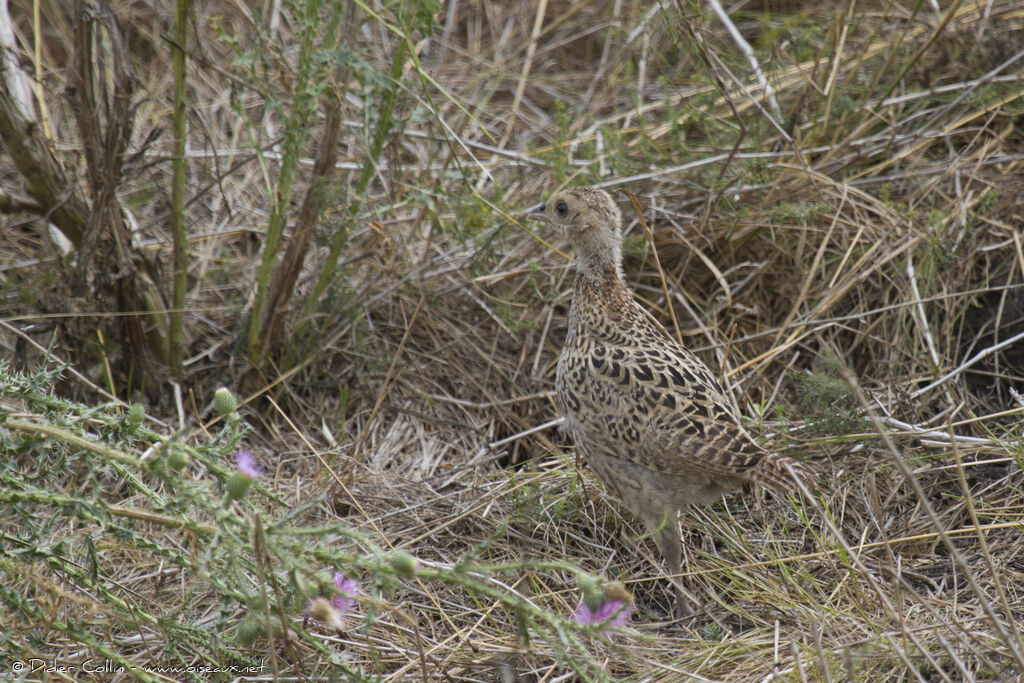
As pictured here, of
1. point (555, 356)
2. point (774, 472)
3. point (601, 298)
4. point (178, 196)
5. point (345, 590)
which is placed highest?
point (178, 196)

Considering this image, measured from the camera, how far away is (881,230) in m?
4.78

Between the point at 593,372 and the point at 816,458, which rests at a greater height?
the point at 593,372

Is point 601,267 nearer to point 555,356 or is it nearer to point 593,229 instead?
point 593,229

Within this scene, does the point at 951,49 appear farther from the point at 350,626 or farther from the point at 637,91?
the point at 350,626

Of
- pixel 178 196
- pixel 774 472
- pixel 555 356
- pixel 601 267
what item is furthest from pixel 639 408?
pixel 178 196

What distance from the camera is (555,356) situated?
482 cm

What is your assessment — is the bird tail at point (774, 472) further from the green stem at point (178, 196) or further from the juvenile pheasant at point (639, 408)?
the green stem at point (178, 196)

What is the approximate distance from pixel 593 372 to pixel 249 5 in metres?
4.07

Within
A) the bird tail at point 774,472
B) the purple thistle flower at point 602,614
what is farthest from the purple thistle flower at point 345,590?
the bird tail at point 774,472

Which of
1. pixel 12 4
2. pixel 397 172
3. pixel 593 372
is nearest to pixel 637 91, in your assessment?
pixel 397 172

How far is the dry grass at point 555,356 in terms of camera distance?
3074 mm

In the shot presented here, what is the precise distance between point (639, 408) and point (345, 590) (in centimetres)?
141

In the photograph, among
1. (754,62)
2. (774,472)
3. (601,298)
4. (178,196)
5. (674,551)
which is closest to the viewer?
(774,472)

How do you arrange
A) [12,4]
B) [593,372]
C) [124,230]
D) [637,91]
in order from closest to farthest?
[593,372] → [124,230] → [637,91] → [12,4]
